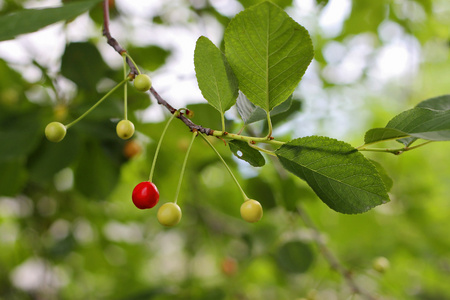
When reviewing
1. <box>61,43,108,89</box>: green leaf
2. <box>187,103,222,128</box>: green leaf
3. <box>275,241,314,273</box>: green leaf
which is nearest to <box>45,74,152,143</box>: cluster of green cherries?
<box>187,103,222,128</box>: green leaf

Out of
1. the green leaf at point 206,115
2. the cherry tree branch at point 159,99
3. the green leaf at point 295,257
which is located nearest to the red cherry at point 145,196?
the cherry tree branch at point 159,99

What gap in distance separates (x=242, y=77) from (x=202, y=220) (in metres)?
1.75

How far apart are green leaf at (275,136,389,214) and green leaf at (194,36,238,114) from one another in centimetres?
16

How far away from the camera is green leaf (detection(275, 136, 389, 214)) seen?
2.41 feet

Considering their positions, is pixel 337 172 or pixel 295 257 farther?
pixel 295 257

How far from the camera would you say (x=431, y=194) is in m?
2.84

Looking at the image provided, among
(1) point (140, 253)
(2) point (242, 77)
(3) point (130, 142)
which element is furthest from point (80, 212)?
(2) point (242, 77)

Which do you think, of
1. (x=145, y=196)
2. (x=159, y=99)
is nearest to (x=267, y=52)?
(x=159, y=99)

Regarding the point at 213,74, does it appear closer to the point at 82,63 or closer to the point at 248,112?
the point at 248,112

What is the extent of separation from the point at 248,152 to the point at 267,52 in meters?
0.22

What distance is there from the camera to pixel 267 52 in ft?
2.35

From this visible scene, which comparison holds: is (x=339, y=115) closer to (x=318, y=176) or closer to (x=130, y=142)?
(x=130, y=142)

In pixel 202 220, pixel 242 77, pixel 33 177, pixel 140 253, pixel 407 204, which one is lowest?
pixel 140 253

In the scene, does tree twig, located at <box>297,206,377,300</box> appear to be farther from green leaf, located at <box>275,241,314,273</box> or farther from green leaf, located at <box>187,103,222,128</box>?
green leaf, located at <box>187,103,222,128</box>
